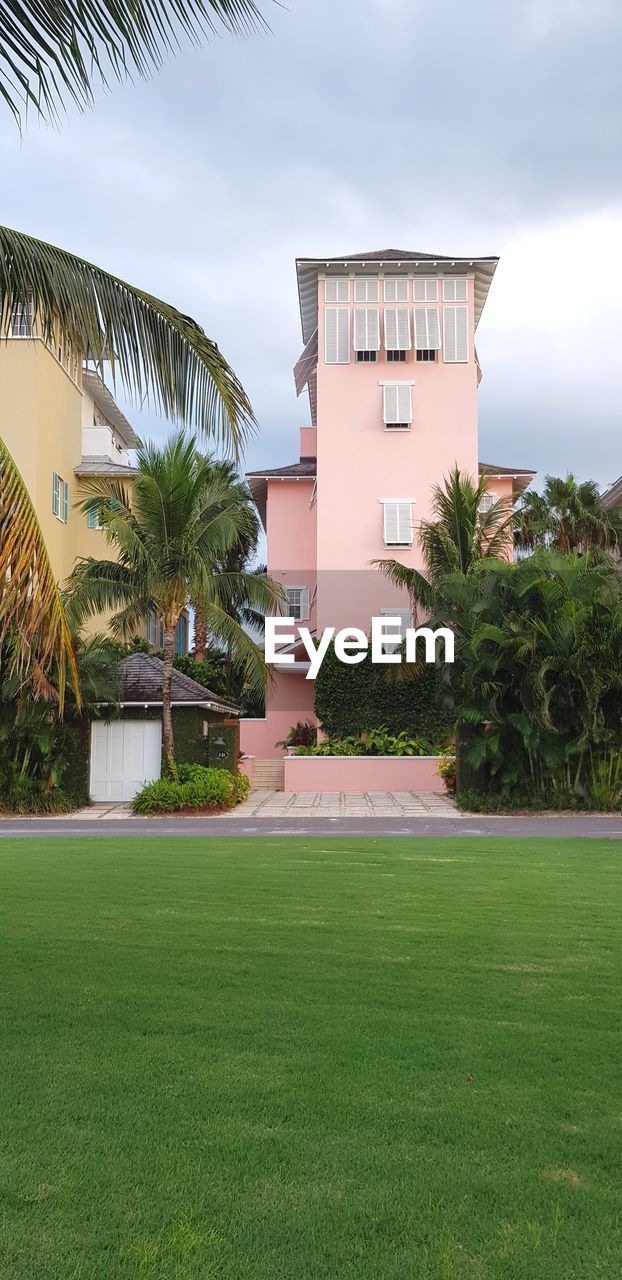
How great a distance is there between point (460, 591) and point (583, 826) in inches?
247

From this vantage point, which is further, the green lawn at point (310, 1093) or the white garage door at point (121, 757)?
the white garage door at point (121, 757)

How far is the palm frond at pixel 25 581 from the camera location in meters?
7.10

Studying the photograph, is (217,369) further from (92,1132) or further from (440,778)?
(440,778)

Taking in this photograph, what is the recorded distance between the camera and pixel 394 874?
514 inches

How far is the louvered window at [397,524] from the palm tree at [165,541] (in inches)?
460

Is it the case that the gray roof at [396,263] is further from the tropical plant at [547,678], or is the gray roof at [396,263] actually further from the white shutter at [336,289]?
the tropical plant at [547,678]

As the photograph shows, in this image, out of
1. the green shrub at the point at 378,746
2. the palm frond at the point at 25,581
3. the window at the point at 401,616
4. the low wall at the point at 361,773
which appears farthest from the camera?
the window at the point at 401,616

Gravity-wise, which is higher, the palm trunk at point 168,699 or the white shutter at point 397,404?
the white shutter at point 397,404

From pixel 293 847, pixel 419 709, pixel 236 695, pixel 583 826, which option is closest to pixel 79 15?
pixel 293 847

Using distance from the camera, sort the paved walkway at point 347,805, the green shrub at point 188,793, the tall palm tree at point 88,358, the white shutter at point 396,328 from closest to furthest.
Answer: the tall palm tree at point 88,358
the paved walkway at point 347,805
the green shrub at point 188,793
the white shutter at point 396,328

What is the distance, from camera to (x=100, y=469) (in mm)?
37750

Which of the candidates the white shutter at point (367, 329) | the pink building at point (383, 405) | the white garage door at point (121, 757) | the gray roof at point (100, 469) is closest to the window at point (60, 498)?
the gray roof at point (100, 469)

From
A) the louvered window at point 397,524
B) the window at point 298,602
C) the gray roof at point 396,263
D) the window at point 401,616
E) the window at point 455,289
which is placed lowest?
the window at point 401,616

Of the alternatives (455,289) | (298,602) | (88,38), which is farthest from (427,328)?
(88,38)
